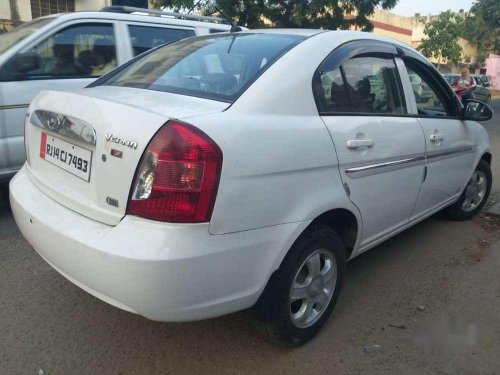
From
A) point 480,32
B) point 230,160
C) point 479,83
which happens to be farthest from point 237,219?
point 480,32

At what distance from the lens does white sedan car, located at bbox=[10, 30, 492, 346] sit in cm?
193

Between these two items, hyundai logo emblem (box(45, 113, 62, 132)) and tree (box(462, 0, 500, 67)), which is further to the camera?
tree (box(462, 0, 500, 67))

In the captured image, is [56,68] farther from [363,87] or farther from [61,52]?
[363,87]

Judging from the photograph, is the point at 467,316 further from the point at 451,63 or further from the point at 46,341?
the point at 451,63

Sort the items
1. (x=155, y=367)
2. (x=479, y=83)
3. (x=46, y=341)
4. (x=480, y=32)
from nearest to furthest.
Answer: (x=155, y=367)
(x=46, y=341)
(x=479, y=83)
(x=480, y=32)

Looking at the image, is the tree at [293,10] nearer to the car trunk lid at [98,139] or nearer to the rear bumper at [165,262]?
the car trunk lid at [98,139]

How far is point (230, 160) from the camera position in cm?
197

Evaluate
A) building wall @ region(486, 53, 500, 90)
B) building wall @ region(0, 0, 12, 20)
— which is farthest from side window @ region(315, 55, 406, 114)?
building wall @ region(486, 53, 500, 90)

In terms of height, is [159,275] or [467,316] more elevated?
[159,275]

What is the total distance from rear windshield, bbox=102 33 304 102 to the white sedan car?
0.04 ft

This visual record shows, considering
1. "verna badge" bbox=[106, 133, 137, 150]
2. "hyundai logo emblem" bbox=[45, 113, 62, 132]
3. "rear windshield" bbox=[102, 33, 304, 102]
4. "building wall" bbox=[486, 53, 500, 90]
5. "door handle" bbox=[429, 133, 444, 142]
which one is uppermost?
"rear windshield" bbox=[102, 33, 304, 102]

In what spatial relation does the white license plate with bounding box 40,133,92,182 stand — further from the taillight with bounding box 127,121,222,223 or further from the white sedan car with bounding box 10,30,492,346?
the taillight with bounding box 127,121,222,223

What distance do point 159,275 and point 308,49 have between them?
1463mm

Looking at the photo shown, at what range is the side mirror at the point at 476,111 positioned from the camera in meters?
3.94
